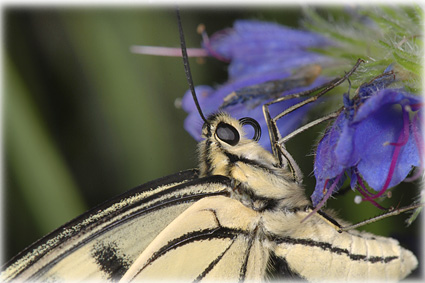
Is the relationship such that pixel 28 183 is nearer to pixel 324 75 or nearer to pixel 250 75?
pixel 250 75

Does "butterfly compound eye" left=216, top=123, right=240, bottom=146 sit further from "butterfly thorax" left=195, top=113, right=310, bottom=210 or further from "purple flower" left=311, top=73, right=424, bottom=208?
"purple flower" left=311, top=73, right=424, bottom=208

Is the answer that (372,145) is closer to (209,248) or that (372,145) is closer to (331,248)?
(331,248)

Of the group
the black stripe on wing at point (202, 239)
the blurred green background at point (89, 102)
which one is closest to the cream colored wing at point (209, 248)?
the black stripe on wing at point (202, 239)

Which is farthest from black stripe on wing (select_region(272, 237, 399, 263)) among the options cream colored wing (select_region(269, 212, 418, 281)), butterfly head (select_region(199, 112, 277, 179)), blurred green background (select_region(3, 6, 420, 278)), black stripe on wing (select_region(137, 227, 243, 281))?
blurred green background (select_region(3, 6, 420, 278))

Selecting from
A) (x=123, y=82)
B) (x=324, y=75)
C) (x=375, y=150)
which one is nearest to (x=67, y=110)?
(x=123, y=82)

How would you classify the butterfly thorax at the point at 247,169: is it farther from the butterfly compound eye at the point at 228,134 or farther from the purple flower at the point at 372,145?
the purple flower at the point at 372,145

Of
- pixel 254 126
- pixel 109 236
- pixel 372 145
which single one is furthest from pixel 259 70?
pixel 109 236

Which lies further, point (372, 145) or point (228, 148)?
point (228, 148)
